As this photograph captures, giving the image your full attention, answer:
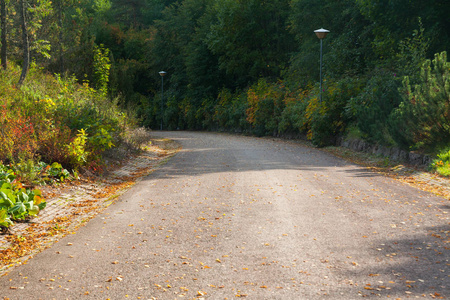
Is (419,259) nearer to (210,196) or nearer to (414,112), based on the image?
(210,196)

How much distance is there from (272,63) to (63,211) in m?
29.8

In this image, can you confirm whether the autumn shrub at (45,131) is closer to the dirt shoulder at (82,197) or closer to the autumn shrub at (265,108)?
the dirt shoulder at (82,197)

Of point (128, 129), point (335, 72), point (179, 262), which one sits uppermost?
point (335, 72)

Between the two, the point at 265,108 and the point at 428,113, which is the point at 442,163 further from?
the point at 265,108

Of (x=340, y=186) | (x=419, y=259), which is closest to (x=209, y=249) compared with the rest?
(x=419, y=259)

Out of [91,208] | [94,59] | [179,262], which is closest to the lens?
[179,262]

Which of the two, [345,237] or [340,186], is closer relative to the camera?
[345,237]

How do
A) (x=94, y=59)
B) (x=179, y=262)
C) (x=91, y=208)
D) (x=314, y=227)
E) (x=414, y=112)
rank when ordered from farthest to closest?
(x=94, y=59) → (x=414, y=112) → (x=91, y=208) → (x=314, y=227) → (x=179, y=262)

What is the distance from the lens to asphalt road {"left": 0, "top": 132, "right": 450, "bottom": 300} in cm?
441

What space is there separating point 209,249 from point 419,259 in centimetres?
250

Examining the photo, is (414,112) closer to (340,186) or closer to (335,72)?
(340,186)

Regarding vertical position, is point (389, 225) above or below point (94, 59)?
below

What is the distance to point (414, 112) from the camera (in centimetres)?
1241

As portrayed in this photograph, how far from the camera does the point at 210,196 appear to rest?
8.91 m
